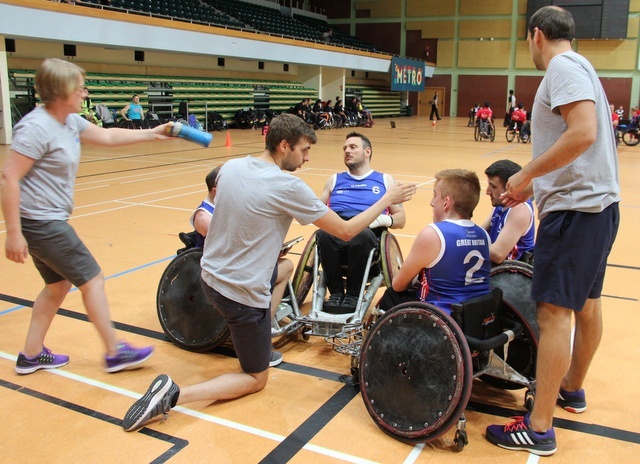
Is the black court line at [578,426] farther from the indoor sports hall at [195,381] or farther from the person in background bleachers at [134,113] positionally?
the person in background bleachers at [134,113]

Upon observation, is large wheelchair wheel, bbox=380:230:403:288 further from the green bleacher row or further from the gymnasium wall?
the gymnasium wall

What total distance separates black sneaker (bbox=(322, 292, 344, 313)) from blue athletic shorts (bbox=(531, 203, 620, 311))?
1516 millimetres

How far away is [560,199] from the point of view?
2457 mm

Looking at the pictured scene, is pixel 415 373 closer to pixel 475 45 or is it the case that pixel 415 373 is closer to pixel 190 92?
pixel 190 92

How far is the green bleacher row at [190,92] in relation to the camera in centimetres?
1767

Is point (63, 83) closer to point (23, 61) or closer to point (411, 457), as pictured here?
point (411, 457)

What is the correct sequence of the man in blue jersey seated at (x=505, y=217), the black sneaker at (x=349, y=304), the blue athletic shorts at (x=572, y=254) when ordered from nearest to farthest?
the blue athletic shorts at (x=572, y=254)
the man in blue jersey seated at (x=505, y=217)
the black sneaker at (x=349, y=304)

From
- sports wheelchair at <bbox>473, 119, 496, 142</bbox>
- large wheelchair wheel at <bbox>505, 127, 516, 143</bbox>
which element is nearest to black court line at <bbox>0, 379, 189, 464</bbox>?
sports wheelchair at <bbox>473, 119, 496, 142</bbox>

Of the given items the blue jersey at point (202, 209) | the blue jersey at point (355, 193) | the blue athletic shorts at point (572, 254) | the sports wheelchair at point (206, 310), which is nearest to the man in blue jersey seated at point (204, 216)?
the blue jersey at point (202, 209)

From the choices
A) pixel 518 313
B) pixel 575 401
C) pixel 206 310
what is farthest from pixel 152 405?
pixel 575 401

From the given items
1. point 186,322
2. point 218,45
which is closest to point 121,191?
point 186,322

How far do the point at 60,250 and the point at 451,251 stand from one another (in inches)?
76.3

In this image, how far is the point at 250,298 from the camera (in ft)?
9.22

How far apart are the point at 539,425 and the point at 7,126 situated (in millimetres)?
14988
